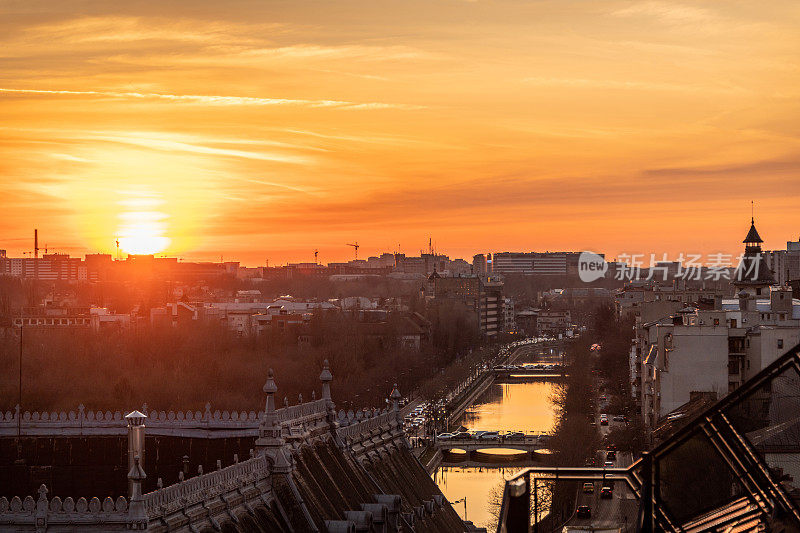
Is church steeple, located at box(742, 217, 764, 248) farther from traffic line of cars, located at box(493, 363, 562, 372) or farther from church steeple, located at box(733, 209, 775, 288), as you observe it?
traffic line of cars, located at box(493, 363, 562, 372)

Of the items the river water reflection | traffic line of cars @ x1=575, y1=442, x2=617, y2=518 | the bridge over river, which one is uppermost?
traffic line of cars @ x1=575, y1=442, x2=617, y2=518

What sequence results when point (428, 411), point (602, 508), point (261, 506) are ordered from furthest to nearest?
point (428, 411)
point (602, 508)
point (261, 506)

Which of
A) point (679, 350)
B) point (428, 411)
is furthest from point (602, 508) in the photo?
point (428, 411)

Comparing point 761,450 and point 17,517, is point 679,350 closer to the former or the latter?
point 17,517

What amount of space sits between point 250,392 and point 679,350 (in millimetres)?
26371

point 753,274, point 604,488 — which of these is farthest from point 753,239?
point 604,488

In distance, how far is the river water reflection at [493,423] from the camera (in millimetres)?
50781

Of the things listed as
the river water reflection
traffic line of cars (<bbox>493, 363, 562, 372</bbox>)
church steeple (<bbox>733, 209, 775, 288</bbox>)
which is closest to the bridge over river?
the river water reflection

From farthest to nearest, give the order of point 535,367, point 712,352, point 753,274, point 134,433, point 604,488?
point 535,367 < point 753,274 < point 712,352 < point 604,488 < point 134,433

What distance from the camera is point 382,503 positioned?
25.4 metres

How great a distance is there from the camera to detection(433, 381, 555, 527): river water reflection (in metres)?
50.8

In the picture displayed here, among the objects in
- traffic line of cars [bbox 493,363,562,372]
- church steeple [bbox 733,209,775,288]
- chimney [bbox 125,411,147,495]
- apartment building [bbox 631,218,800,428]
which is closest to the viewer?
chimney [bbox 125,411,147,495]

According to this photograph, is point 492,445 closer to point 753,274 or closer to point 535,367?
point 753,274

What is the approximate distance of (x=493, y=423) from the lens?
250ft
